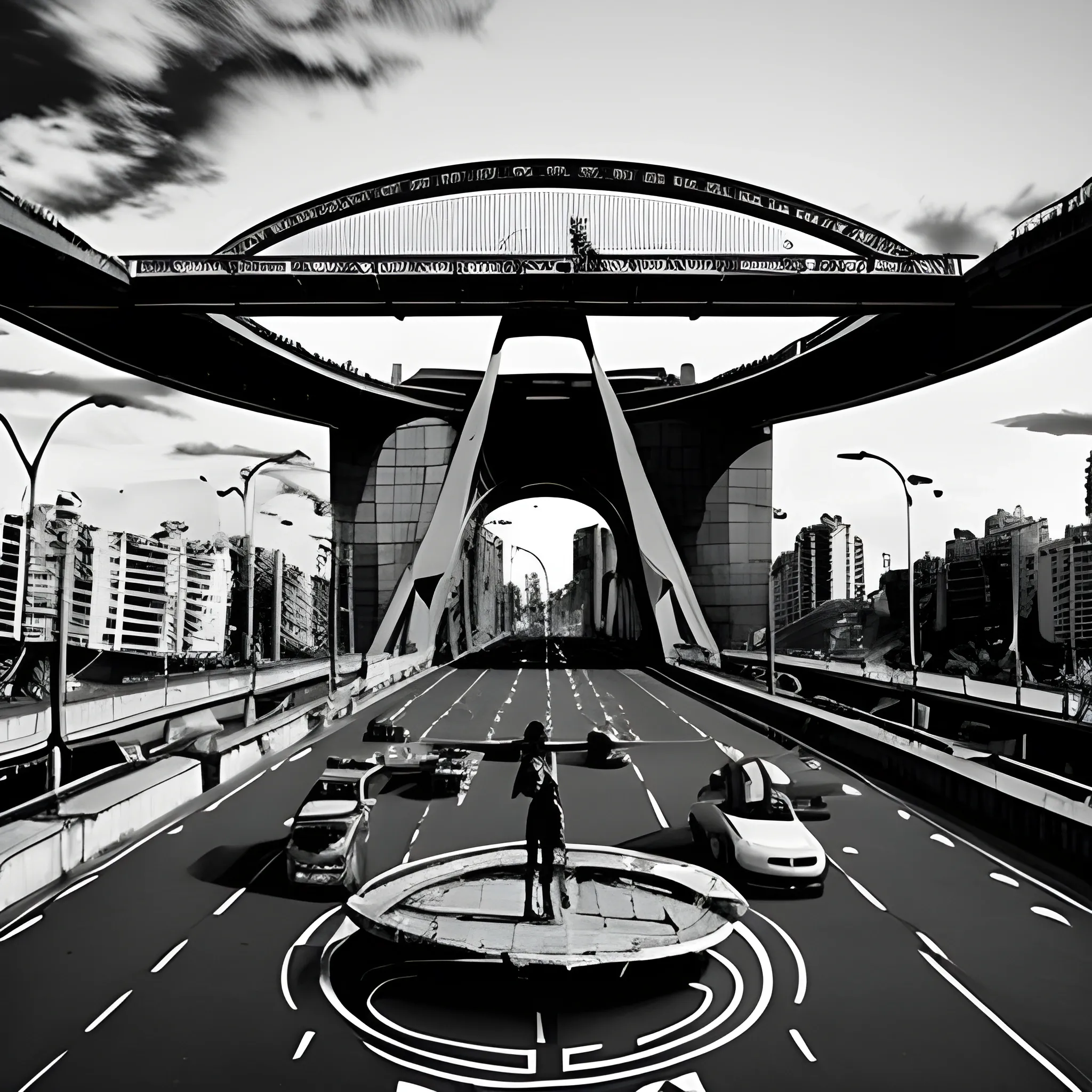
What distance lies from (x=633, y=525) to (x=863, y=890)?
2025 inches

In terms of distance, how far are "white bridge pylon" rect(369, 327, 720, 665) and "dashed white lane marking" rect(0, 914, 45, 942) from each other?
50.6 m

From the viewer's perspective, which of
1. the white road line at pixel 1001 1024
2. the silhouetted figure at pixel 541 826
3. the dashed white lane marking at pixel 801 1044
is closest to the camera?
the white road line at pixel 1001 1024

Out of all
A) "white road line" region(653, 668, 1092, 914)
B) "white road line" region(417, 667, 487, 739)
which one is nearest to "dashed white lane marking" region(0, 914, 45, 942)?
"white road line" region(653, 668, 1092, 914)

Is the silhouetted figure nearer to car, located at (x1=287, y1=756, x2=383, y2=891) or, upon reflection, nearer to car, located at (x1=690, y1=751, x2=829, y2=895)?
car, located at (x1=287, y1=756, x2=383, y2=891)

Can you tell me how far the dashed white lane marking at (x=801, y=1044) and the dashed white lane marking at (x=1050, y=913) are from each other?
15.1ft

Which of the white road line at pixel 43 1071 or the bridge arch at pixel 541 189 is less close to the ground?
the bridge arch at pixel 541 189

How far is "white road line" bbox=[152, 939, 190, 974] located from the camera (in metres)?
8.41

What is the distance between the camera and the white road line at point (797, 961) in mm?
7838

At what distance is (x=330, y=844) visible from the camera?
10.9m

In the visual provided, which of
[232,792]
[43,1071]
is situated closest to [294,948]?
[43,1071]

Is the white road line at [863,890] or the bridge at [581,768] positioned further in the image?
the white road line at [863,890]

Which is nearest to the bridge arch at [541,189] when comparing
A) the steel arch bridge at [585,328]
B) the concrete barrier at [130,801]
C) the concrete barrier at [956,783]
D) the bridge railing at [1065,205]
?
the steel arch bridge at [585,328]

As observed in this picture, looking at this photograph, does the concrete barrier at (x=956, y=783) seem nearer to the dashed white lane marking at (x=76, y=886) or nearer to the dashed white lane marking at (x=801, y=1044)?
the dashed white lane marking at (x=801, y=1044)

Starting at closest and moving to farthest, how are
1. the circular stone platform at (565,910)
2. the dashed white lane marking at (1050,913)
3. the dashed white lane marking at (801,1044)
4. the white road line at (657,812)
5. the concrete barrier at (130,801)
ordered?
the dashed white lane marking at (801,1044), the circular stone platform at (565,910), the dashed white lane marking at (1050,913), the concrete barrier at (130,801), the white road line at (657,812)
